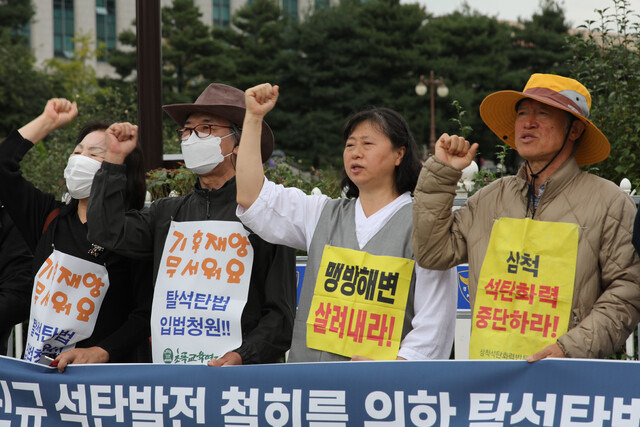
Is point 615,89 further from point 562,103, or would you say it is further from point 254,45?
point 254,45

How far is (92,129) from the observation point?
411 cm

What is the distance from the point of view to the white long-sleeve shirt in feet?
11.2

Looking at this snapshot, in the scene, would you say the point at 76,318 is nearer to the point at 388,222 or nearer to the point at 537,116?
the point at 388,222

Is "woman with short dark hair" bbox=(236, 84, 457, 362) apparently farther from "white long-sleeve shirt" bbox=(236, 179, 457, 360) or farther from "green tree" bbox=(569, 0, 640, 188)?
"green tree" bbox=(569, 0, 640, 188)

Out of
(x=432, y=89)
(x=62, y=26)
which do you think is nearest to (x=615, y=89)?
(x=432, y=89)

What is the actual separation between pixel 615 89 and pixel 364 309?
5.14 metres

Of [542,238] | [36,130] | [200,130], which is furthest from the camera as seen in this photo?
[36,130]

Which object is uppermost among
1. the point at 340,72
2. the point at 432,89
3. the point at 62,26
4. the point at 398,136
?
the point at 62,26

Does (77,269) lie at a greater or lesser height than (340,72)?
lesser

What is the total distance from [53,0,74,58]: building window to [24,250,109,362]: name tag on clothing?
2315 inches

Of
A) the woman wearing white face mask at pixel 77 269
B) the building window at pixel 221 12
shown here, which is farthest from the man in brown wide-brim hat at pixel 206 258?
the building window at pixel 221 12

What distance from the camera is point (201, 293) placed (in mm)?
3738

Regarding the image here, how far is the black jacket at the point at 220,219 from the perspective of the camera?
3.68 metres

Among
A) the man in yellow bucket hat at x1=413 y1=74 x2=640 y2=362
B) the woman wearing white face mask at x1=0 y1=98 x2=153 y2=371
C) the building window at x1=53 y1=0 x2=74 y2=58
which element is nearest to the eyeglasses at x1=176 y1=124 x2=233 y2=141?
the woman wearing white face mask at x1=0 y1=98 x2=153 y2=371
